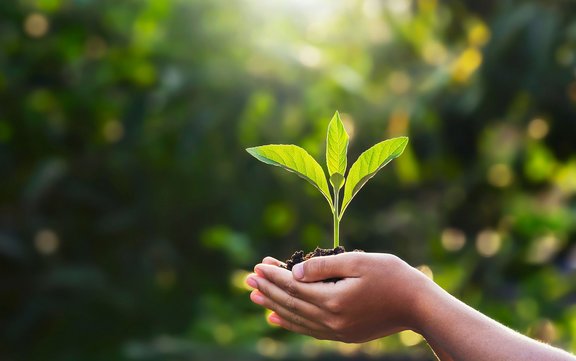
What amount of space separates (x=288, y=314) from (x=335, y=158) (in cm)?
21

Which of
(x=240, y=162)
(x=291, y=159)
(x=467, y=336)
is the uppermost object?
(x=240, y=162)

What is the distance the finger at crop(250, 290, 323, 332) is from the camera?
3.19 ft

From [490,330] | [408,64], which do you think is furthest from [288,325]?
[408,64]

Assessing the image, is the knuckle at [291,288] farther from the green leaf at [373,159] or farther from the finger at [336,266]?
the green leaf at [373,159]

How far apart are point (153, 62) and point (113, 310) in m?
1.18

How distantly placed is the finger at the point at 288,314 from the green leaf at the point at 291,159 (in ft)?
0.54

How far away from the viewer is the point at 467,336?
2.91ft

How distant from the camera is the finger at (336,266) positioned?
3.03ft

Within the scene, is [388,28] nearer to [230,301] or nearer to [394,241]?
[394,241]

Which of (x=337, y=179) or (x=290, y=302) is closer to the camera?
(x=290, y=302)

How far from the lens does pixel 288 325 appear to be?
3.28ft

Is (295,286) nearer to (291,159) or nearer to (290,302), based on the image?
(290,302)

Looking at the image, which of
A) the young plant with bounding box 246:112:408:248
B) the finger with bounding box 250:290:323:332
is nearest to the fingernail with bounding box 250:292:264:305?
the finger with bounding box 250:290:323:332

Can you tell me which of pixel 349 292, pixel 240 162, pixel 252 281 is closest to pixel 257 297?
pixel 252 281
